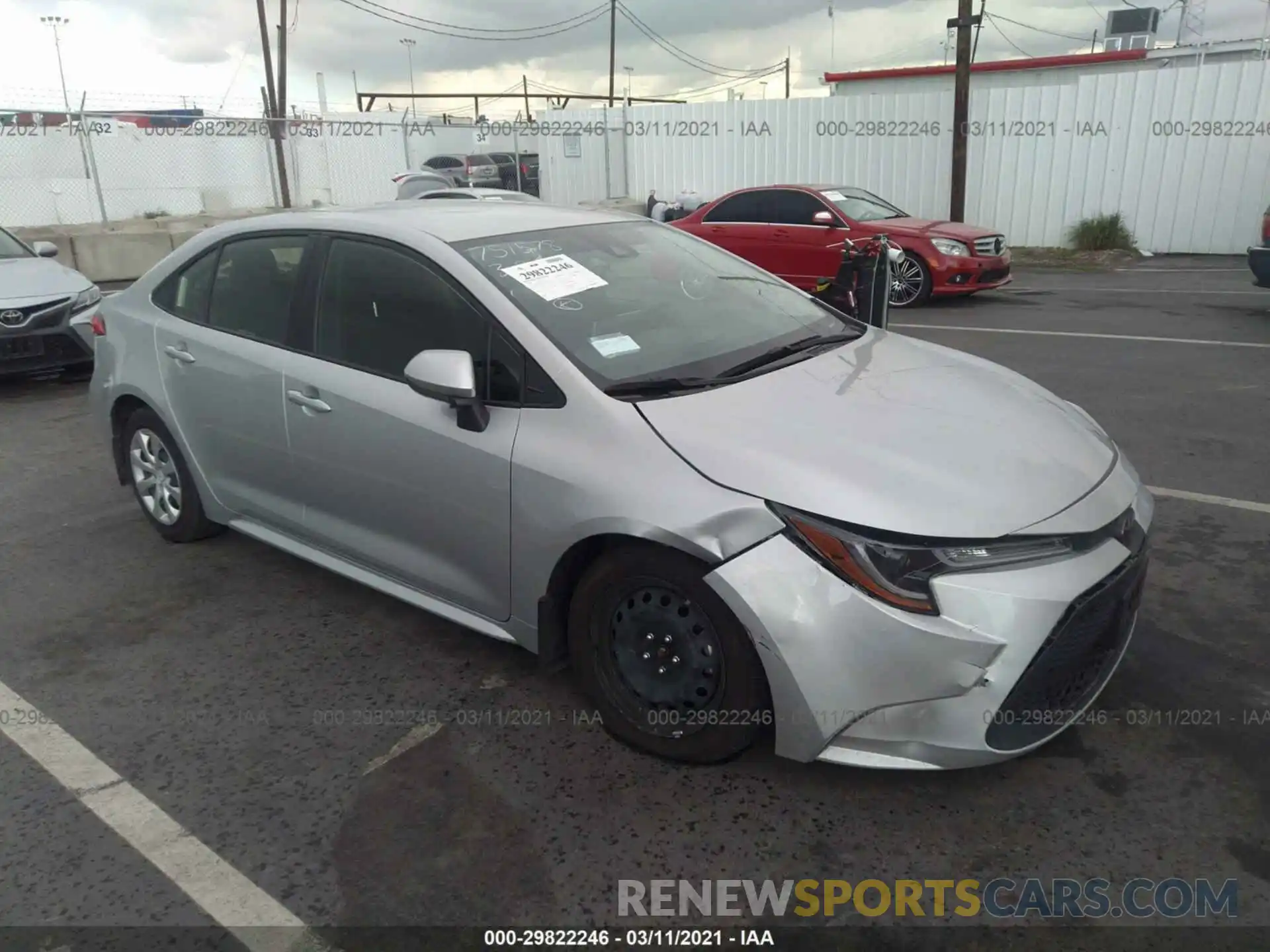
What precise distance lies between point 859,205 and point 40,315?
8.79 m

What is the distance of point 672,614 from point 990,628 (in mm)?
827

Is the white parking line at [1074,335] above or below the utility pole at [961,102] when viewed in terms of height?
below

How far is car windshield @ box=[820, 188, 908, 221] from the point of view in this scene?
1140 cm

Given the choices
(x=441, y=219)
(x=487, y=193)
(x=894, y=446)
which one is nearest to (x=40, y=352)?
(x=487, y=193)

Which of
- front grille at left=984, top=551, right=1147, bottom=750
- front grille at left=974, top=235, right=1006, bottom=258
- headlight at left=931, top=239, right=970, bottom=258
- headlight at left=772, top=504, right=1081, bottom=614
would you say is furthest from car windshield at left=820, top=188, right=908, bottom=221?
headlight at left=772, top=504, right=1081, bottom=614

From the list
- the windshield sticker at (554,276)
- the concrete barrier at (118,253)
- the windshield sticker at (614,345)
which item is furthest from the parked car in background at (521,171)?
the windshield sticker at (614,345)

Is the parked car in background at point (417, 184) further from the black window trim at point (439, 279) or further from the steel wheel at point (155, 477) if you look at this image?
the black window trim at point (439, 279)

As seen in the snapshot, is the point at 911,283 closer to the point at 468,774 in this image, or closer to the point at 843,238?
the point at 843,238

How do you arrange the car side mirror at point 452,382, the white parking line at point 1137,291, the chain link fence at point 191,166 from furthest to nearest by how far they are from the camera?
the chain link fence at point 191,166, the white parking line at point 1137,291, the car side mirror at point 452,382

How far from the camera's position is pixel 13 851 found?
8.45 ft

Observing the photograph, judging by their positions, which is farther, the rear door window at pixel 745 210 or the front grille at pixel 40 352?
the rear door window at pixel 745 210

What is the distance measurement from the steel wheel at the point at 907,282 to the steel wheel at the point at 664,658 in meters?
9.04

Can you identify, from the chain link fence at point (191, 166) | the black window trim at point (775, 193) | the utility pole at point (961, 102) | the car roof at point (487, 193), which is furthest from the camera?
the chain link fence at point (191, 166)

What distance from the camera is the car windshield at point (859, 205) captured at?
11398 mm
